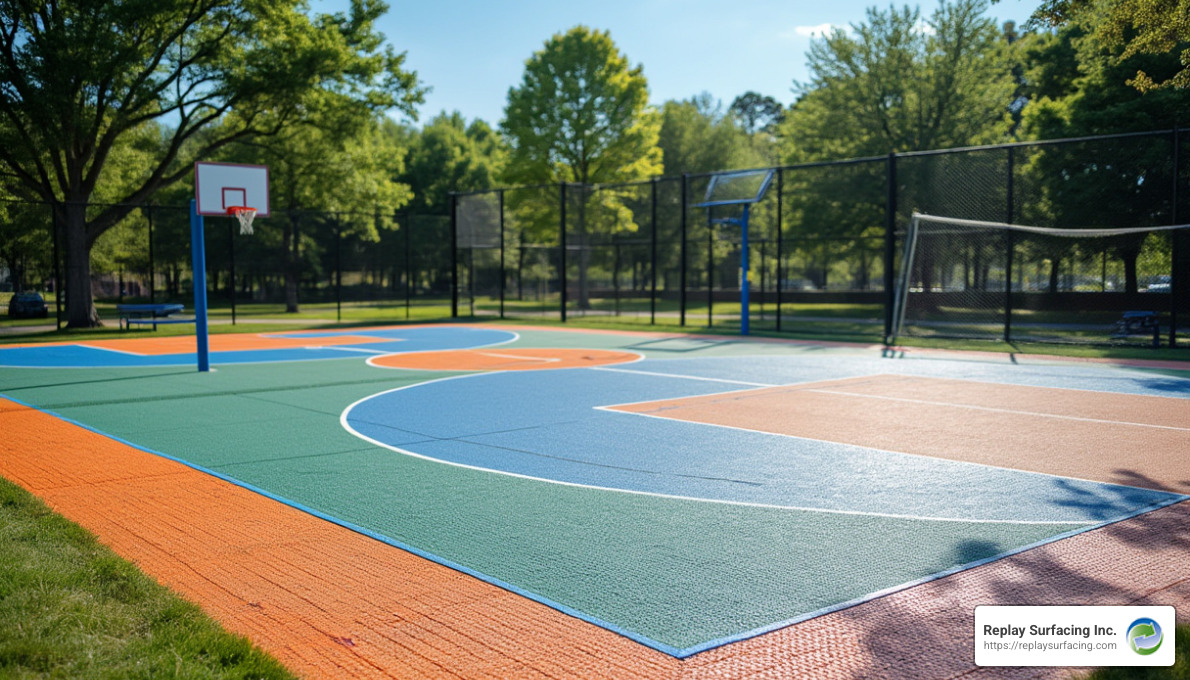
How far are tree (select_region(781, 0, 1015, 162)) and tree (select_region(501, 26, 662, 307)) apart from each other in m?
8.85

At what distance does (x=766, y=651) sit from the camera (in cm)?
346

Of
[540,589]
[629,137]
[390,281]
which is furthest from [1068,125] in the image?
[390,281]

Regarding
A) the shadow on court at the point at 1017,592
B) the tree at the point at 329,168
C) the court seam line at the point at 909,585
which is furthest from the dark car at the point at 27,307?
the shadow on court at the point at 1017,592

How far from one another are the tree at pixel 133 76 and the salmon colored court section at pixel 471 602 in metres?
19.3

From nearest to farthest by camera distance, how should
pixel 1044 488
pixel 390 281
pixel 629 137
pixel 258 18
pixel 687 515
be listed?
pixel 687 515 → pixel 1044 488 → pixel 258 18 → pixel 629 137 → pixel 390 281

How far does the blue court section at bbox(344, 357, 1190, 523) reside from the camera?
5.78m

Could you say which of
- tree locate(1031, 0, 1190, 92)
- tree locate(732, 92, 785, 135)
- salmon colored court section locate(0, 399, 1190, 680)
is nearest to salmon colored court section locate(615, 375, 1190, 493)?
salmon colored court section locate(0, 399, 1190, 680)

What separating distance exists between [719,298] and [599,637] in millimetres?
40648

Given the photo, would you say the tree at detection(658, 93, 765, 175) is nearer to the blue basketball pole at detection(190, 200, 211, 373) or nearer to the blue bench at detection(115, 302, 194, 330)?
the blue bench at detection(115, 302, 194, 330)

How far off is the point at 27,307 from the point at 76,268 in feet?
5.37

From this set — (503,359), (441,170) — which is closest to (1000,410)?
(503,359)

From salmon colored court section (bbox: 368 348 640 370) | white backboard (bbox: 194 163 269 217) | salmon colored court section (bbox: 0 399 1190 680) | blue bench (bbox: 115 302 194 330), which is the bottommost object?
salmon colored court section (bbox: 0 399 1190 680)

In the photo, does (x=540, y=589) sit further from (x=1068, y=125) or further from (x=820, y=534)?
(x=1068, y=125)

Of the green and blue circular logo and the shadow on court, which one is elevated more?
the green and blue circular logo
